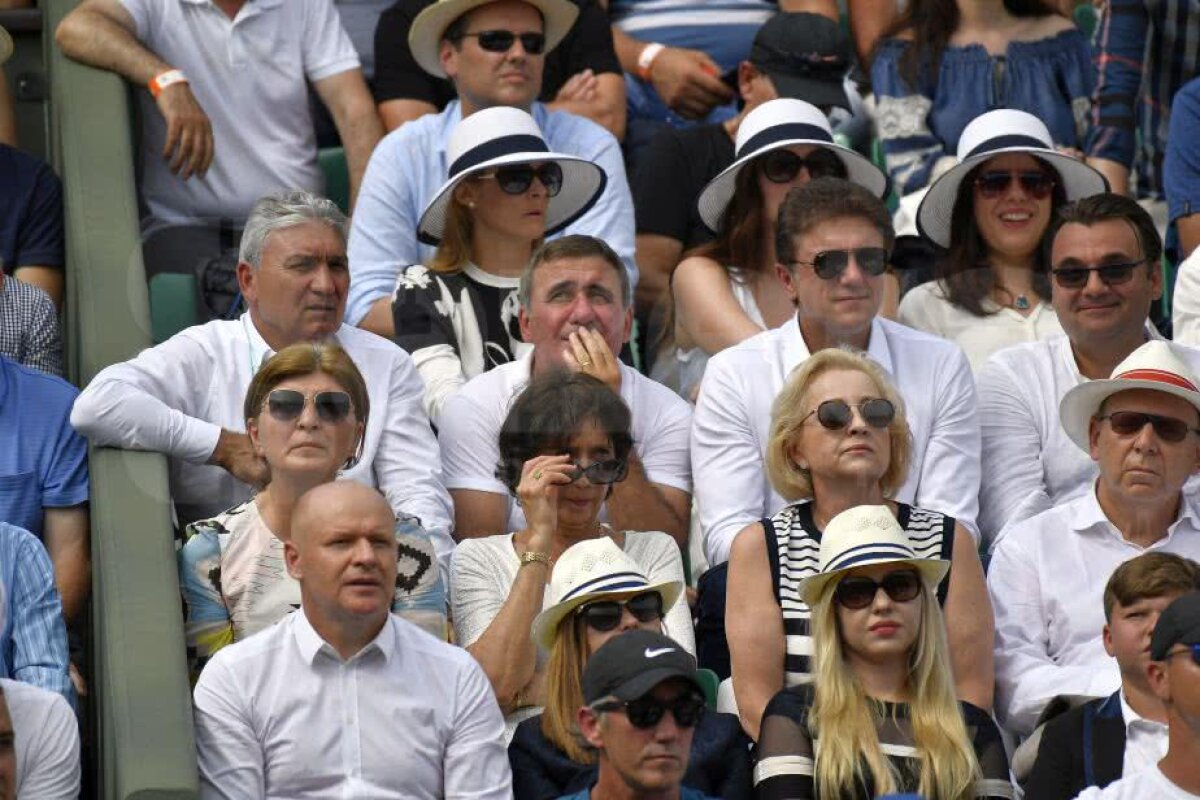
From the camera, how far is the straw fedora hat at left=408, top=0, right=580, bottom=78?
8961 mm

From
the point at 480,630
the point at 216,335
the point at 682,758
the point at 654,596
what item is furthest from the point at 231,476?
the point at 682,758

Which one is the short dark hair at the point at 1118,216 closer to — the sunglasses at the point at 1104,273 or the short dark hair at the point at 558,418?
the sunglasses at the point at 1104,273

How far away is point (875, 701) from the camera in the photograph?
6438 millimetres

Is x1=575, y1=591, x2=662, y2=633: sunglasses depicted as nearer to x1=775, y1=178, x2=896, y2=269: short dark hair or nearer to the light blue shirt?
x1=775, y1=178, x2=896, y2=269: short dark hair

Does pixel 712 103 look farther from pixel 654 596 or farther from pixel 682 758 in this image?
pixel 682 758

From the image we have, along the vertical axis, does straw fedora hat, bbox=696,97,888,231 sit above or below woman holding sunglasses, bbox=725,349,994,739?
above

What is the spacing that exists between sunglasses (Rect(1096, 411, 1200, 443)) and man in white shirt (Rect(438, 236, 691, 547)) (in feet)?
4.07

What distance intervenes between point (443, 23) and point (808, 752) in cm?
349

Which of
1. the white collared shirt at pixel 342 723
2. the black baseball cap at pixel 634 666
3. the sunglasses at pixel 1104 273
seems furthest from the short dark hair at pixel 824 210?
the black baseball cap at pixel 634 666

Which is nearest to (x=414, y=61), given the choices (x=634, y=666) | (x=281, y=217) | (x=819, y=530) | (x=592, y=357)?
(x=281, y=217)

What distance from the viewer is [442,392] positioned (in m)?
8.00

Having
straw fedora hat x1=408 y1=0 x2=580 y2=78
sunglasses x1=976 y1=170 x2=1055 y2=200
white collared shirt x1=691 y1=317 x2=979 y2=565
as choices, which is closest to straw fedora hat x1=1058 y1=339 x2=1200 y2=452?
white collared shirt x1=691 y1=317 x2=979 y2=565

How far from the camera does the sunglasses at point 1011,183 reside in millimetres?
8688

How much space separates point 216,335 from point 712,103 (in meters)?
2.88
